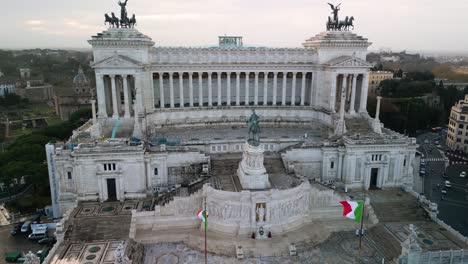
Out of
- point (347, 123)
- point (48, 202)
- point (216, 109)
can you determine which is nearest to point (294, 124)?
point (347, 123)

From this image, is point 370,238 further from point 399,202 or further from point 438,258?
point 399,202

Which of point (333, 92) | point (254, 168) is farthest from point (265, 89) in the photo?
point (254, 168)

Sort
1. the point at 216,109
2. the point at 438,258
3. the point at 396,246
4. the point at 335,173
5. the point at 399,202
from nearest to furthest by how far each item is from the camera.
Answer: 1. the point at 438,258
2. the point at 396,246
3. the point at 399,202
4. the point at 335,173
5. the point at 216,109

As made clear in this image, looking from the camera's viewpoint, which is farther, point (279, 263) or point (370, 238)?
point (370, 238)

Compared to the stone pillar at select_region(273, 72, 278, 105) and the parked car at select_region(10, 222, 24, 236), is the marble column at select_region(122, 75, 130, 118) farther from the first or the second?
the stone pillar at select_region(273, 72, 278, 105)

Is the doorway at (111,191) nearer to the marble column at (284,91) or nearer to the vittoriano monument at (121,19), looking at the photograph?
the vittoriano monument at (121,19)

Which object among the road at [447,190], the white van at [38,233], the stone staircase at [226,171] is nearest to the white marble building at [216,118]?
the stone staircase at [226,171]

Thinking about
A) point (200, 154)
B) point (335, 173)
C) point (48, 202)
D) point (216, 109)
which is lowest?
point (48, 202)
